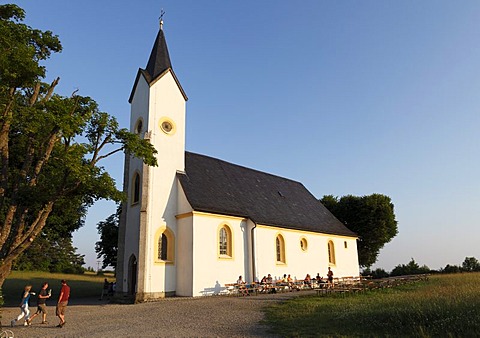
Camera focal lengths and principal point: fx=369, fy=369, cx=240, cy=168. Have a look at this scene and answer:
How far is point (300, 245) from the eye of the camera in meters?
27.5

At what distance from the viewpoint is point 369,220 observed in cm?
4238

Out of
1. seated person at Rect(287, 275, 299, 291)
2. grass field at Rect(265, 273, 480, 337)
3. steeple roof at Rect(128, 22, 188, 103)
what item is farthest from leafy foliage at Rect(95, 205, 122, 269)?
grass field at Rect(265, 273, 480, 337)

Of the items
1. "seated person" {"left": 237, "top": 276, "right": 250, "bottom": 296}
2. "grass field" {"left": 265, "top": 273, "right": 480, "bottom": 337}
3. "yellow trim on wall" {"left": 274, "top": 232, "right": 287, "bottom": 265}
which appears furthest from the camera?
"yellow trim on wall" {"left": 274, "top": 232, "right": 287, "bottom": 265}

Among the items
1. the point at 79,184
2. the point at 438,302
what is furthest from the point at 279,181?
the point at 438,302

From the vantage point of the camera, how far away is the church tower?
2002 centimetres

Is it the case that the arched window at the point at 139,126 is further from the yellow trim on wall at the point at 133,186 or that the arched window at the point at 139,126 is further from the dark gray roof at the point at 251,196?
the dark gray roof at the point at 251,196

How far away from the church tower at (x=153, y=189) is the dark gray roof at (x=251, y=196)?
61.1 inches

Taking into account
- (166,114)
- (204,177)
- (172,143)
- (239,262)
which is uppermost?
(166,114)

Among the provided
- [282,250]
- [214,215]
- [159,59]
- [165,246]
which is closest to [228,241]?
[214,215]

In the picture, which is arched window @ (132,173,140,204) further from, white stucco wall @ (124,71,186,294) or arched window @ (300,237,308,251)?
arched window @ (300,237,308,251)

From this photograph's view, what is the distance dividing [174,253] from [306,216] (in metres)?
13.1

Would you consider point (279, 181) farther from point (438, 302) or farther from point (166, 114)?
point (438, 302)

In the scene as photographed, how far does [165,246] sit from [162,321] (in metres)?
8.96

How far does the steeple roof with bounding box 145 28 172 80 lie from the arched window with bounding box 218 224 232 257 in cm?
1037
